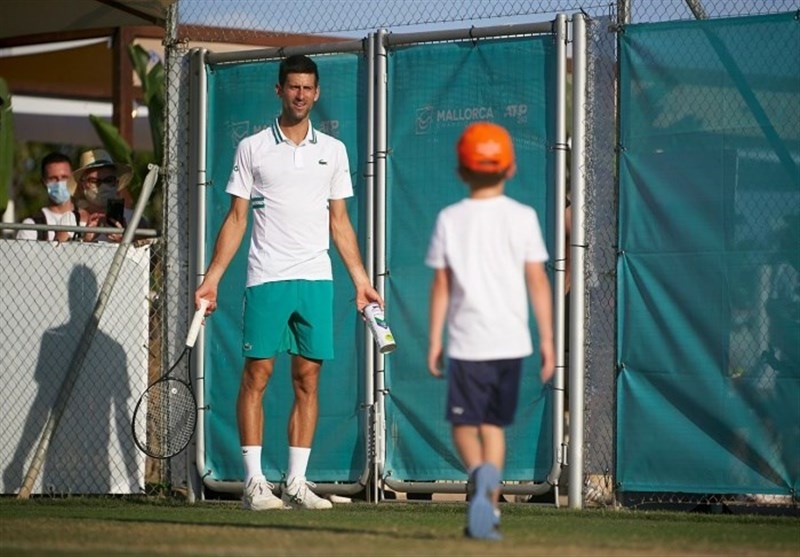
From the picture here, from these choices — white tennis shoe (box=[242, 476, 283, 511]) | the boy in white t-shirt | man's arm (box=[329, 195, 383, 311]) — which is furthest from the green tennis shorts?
the boy in white t-shirt

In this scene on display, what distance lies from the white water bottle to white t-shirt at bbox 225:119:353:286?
15.7 inches

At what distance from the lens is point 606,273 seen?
10.7 metres

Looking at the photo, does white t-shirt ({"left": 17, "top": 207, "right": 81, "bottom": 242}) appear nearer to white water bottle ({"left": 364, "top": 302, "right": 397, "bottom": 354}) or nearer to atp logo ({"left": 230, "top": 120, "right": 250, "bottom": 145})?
atp logo ({"left": 230, "top": 120, "right": 250, "bottom": 145})

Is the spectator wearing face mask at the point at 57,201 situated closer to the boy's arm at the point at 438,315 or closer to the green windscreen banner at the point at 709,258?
the green windscreen banner at the point at 709,258

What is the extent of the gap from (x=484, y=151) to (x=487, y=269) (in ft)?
1.76

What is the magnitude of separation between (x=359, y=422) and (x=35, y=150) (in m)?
27.6

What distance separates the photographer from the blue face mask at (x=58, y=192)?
13.6m

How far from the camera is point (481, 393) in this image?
7.34 metres

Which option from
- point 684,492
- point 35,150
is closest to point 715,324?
point 684,492

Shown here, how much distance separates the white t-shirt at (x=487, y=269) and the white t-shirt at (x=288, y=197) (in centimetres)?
272

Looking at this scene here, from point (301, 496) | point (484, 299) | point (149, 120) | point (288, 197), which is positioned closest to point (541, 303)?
point (484, 299)

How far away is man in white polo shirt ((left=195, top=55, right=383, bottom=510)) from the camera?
10055 millimetres

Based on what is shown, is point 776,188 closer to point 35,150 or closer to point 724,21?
point 724,21

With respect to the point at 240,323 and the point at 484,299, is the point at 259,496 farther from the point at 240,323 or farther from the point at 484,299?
the point at 484,299
